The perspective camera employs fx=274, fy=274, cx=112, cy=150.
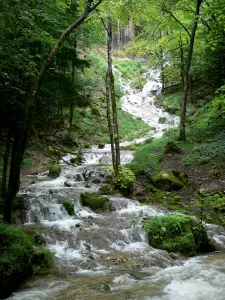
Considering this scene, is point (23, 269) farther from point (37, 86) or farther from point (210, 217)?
point (210, 217)

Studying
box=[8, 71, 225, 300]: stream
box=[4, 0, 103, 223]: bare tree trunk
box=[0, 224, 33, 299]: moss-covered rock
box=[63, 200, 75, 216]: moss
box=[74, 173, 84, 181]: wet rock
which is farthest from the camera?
box=[74, 173, 84, 181]: wet rock

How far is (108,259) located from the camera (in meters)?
6.81

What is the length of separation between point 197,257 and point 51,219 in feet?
15.6

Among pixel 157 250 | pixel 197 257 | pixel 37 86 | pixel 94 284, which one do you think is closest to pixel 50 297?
pixel 94 284

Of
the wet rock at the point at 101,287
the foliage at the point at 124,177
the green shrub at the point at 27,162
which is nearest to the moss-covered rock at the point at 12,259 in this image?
the wet rock at the point at 101,287

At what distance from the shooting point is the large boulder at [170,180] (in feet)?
38.4

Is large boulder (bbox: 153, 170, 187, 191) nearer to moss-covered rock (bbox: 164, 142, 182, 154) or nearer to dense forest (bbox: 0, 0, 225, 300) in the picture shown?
dense forest (bbox: 0, 0, 225, 300)

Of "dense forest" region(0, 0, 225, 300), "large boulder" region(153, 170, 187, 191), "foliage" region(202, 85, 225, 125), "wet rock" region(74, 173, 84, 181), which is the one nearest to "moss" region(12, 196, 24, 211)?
"dense forest" region(0, 0, 225, 300)

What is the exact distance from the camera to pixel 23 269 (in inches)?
219

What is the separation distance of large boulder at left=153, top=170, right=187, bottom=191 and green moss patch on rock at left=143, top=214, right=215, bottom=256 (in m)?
3.55

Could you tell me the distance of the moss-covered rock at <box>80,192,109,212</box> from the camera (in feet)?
33.4

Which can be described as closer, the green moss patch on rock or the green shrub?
the green moss patch on rock

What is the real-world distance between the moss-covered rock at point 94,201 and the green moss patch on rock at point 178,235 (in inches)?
95.6

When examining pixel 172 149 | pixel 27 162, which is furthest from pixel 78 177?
pixel 172 149
